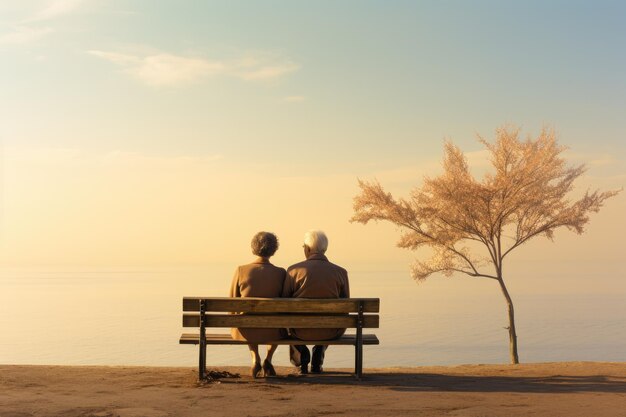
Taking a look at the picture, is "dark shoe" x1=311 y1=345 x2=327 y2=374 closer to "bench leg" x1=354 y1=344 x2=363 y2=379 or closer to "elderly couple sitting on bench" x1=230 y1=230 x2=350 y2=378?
"elderly couple sitting on bench" x1=230 y1=230 x2=350 y2=378

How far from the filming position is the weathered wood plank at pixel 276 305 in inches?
458

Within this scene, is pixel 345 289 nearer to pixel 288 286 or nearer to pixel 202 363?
pixel 288 286

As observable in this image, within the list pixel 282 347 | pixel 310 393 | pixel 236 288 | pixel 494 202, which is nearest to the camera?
pixel 310 393

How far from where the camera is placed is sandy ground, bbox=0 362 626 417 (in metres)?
9.53

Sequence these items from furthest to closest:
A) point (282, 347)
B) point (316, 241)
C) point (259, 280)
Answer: point (282, 347), point (316, 241), point (259, 280)

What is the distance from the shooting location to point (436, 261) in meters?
25.0

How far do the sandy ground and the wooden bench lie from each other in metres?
0.76

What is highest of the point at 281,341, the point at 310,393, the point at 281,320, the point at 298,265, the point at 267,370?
the point at 298,265

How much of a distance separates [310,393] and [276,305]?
1.50 metres

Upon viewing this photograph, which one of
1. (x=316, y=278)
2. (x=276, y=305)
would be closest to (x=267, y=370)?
(x=276, y=305)

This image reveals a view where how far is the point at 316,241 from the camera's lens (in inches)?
481

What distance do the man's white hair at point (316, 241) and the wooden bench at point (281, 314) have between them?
0.90 meters

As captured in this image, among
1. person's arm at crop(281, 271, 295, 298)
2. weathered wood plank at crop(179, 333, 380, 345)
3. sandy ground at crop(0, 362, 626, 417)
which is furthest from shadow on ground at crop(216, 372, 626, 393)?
person's arm at crop(281, 271, 295, 298)

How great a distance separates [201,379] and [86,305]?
13615 cm
